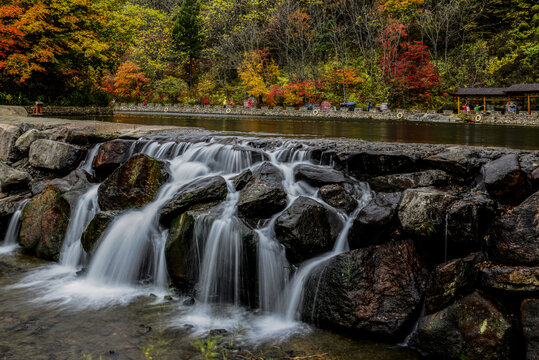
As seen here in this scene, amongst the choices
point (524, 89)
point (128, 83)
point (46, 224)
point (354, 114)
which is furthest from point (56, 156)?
point (128, 83)

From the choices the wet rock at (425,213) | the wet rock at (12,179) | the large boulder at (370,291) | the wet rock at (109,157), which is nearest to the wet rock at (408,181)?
the wet rock at (425,213)

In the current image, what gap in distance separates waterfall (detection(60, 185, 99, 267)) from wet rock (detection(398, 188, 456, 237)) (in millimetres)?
Result: 5260

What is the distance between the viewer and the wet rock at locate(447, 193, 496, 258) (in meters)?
4.26

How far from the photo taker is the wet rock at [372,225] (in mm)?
4742

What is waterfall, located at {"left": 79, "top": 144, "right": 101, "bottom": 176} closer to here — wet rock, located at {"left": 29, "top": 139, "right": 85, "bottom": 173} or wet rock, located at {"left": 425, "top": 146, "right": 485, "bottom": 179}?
wet rock, located at {"left": 29, "top": 139, "right": 85, "bottom": 173}

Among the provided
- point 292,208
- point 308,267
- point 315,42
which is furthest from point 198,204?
point 315,42

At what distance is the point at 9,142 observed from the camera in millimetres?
9555

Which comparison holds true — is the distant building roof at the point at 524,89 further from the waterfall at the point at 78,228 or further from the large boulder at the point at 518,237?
the waterfall at the point at 78,228

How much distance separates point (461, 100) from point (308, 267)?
3625 cm

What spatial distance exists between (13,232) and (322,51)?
4518 cm

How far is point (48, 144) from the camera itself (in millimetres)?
8617

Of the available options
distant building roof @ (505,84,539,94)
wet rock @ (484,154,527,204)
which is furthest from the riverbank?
wet rock @ (484,154,527,204)

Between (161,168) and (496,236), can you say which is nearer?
(496,236)

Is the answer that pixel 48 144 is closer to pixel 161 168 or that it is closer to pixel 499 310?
pixel 161 168
